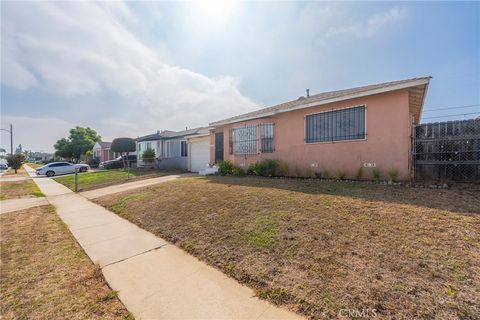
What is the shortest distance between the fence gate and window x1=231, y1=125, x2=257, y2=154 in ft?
21.3

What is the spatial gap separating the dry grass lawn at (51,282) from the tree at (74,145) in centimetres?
4350

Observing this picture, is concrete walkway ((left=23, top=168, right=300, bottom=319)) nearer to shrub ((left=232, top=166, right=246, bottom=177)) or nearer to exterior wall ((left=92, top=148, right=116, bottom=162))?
shrub ((left=232, top=166, right=246, bottom=177))

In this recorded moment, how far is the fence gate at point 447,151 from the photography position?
220 inches

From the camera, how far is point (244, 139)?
37.8 ft

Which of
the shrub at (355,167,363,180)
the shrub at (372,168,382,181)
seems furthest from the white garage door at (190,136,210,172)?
the shrub at (372,168,382,181)

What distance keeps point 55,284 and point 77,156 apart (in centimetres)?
4793

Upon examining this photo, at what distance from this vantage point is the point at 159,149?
827 inches

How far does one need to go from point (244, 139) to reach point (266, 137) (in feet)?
4.91

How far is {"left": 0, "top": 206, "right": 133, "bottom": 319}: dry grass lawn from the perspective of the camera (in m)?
2.38

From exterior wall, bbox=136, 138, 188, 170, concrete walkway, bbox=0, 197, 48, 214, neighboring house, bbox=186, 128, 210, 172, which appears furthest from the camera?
exterior wall, bbox=136, 138, 188, 170

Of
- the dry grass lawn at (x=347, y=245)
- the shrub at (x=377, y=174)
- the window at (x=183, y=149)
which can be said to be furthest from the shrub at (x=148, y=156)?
the shrub at (x=377, y=174)

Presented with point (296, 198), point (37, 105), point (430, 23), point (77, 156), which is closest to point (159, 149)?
point (37, 105)

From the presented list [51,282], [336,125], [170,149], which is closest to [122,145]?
[170,149]

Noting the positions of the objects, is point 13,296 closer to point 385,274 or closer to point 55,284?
point 55,284
